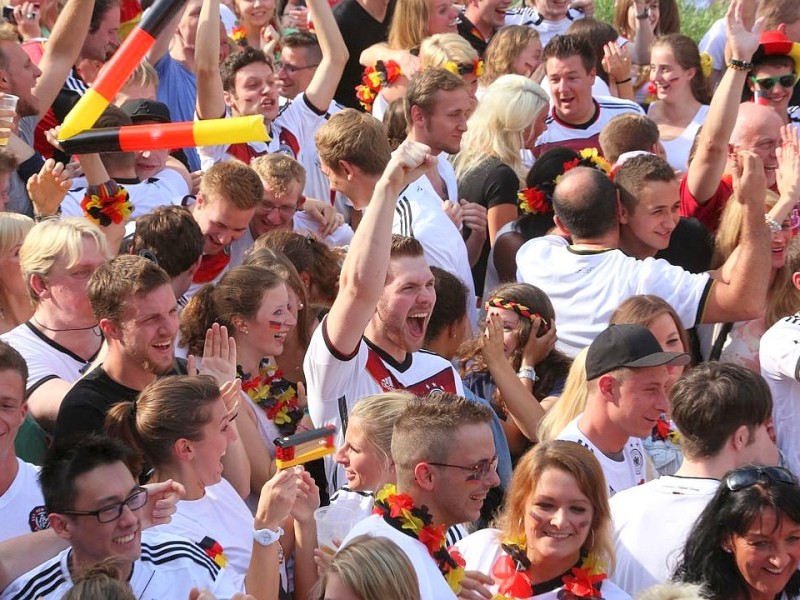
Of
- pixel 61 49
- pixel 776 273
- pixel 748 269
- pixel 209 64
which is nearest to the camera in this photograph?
pixel 748 269

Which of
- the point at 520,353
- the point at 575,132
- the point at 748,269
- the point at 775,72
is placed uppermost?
the point at 775,72

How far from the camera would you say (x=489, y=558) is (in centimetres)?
429

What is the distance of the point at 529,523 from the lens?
4.22 metres

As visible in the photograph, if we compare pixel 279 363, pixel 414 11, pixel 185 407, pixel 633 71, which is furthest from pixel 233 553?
pixel 633 71

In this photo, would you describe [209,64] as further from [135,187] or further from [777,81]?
[777,81]

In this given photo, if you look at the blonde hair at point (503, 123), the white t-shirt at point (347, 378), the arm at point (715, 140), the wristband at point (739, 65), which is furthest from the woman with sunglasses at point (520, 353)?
the wristband at point (739, 65)

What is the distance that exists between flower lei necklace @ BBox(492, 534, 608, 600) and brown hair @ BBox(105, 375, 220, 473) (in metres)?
1.08

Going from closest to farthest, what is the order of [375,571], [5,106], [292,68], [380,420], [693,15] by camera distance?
[375,571] → [380,420] → [5,106] → [292,68] → [693,15]

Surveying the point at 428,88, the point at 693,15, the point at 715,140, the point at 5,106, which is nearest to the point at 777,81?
the point at 715,140

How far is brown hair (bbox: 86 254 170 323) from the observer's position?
490 cm

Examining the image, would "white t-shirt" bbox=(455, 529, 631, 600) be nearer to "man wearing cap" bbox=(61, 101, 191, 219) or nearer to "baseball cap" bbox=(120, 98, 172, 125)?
"man wearing cap" bbox=(61, 101, 191, 219)

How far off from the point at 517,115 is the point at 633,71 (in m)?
3.10

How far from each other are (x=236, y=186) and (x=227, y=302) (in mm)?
932

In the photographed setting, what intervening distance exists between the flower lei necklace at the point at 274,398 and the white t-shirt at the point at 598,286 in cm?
141
